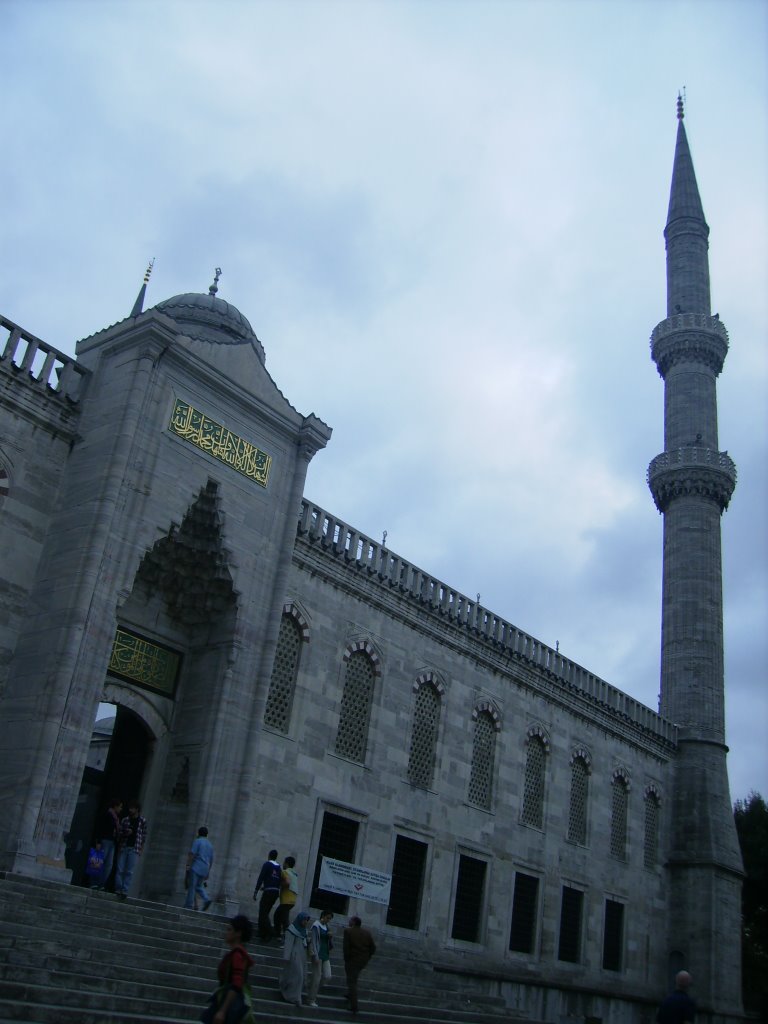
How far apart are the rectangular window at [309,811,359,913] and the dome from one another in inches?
295

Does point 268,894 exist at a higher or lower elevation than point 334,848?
lower

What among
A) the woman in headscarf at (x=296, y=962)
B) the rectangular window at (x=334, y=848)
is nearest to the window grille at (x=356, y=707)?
the rectangular window at (x=334, y=848)

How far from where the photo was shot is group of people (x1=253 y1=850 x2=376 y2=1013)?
10.1 metres

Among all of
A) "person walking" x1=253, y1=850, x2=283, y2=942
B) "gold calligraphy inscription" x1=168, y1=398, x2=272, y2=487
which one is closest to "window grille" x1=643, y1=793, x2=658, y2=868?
"person walking" x1=253, y1=850, x2=283, y2=942

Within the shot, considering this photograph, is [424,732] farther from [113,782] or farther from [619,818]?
[619,818]

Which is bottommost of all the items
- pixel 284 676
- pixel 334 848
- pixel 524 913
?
pixel 524 913

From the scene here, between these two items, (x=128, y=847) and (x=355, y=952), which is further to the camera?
(x=128, y=847)

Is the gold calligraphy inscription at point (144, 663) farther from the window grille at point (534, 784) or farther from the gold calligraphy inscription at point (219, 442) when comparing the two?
the window grille at point (534, 784)

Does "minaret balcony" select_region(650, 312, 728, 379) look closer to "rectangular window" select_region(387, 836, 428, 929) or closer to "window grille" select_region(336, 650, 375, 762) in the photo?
"window grille" select_region(336, 650, 375, 762)

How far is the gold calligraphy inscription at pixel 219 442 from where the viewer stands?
13.9m

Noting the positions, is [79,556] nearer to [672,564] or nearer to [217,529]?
[217,529]

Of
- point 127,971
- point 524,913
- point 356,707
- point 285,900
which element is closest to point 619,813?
point 524,913

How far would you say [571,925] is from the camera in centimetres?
2062

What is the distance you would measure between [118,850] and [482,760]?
8910mm
